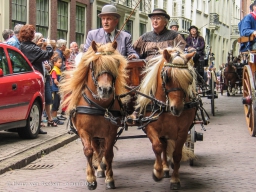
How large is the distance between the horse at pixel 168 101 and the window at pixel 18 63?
430 cm

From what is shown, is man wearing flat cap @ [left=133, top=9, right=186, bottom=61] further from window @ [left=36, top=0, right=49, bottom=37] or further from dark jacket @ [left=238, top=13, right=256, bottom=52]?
window @ [left=36, top=0, right=49, bottom=37]

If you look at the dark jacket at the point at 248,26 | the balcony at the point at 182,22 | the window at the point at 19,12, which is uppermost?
the balcony at the point at 182,22

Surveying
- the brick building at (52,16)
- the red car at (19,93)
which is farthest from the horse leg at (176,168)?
the brick building at (52,16)

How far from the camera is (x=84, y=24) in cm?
2783

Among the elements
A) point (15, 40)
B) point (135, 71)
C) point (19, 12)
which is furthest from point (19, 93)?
point (19, 12)

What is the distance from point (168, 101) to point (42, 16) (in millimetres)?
16148

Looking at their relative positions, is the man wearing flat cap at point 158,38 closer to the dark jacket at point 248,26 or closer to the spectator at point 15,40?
the dark jacket at point 248,26

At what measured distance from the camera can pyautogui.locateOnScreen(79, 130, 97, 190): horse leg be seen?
22.5 feet

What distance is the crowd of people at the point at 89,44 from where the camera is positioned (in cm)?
838

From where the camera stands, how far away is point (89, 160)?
6.95 meters

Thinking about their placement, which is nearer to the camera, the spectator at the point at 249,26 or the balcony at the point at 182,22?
the spectator at the point at 249,26

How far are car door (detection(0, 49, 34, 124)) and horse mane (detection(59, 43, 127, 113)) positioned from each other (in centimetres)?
327

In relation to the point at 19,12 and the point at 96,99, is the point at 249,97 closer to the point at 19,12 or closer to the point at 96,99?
the point at 96,99

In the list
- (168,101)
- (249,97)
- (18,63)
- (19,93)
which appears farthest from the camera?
(249,97)
